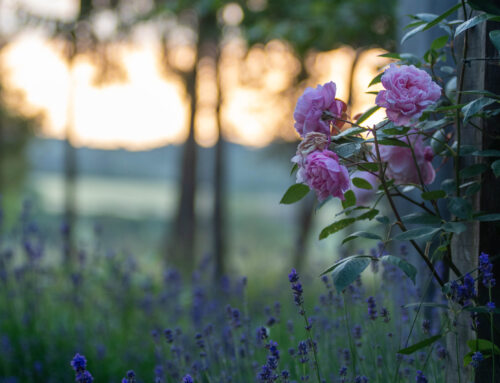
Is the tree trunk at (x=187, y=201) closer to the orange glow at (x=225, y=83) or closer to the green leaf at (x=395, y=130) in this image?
the orange glow at (x=225, y=83)

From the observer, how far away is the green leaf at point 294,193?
52.4 inches

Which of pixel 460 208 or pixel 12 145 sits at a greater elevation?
pixel 12 145

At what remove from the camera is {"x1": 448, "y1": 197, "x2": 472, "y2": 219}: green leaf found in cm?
128

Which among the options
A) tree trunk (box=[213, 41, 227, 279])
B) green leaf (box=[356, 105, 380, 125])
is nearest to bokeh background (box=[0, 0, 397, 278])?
tree trunk (box=[213, 41, 227, 279])

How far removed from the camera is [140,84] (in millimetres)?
8977

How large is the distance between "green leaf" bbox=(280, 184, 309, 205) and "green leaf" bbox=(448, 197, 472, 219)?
14.5 inches

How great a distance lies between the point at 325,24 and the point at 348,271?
12.8 ft

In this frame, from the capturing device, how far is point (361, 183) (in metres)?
1.42

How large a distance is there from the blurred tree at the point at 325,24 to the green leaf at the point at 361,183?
134 inches

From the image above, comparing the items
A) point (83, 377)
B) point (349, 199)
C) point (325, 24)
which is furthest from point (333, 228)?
point (325, 24)

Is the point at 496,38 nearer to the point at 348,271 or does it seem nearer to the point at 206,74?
the point at 348,271

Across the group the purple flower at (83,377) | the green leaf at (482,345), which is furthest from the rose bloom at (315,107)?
the purple flower at (83,377)

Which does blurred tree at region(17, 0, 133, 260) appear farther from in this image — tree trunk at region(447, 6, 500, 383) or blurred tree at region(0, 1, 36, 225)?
tree trunk at region(447, 6, 500, 383)

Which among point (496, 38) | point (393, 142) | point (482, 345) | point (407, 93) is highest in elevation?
point (496, 38)
